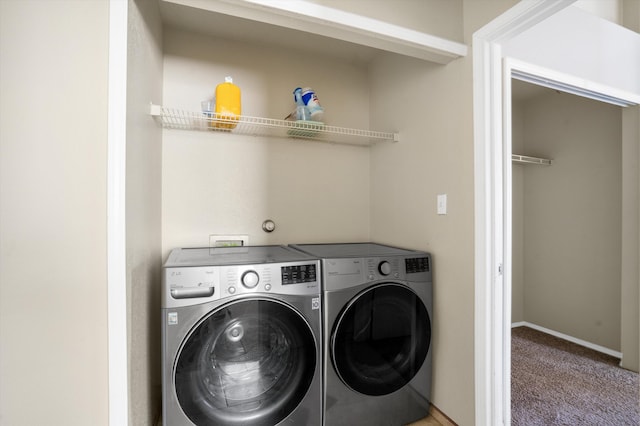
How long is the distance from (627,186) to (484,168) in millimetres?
1913

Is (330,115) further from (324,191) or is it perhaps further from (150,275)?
(150,275)

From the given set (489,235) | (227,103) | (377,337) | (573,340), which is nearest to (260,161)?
(227,103)

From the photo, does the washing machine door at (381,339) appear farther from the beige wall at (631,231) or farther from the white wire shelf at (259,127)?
the beige wall at (631,231)

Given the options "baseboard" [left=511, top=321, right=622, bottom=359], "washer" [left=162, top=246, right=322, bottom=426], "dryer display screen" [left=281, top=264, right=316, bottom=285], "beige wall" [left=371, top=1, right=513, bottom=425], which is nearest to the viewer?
"washer" [left=162, top=246, right=322, bottom=426]

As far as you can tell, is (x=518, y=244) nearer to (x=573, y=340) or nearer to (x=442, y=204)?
(x=573, y=340)

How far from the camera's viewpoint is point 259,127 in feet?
6.66

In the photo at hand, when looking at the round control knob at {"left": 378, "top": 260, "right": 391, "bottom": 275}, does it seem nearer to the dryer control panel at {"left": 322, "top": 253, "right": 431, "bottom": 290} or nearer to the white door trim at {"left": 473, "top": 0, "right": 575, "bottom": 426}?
the dryer control panel at {"left": 322, "top": 253, "right": 431, "bottom": 290}

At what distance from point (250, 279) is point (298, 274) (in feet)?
0.76

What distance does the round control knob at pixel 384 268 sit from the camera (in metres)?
1.58

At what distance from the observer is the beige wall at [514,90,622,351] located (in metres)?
2.66

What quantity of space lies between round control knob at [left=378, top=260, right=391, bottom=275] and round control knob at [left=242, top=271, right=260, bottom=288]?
25.5 inches

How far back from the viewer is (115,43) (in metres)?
1.02

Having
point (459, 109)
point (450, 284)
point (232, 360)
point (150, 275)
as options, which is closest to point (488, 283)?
point (450, 284)

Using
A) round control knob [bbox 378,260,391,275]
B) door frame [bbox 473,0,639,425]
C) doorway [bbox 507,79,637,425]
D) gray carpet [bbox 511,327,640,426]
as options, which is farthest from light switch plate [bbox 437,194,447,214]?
doorway [bbox 507,79,637,425]
